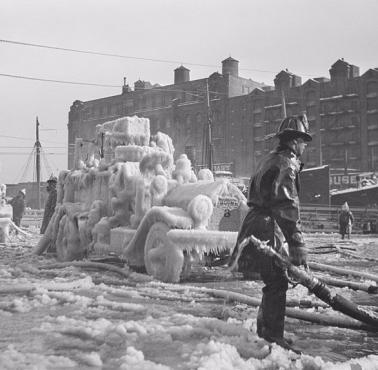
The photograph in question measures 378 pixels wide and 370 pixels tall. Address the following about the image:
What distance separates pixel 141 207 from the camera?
9.45 m

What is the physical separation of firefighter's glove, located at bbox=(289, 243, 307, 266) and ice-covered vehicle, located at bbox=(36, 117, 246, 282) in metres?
3.49

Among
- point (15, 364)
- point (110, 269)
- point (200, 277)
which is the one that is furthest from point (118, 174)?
point (15, 364)

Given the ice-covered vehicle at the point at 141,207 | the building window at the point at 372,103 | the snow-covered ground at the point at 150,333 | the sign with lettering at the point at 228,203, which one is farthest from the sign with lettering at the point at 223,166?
the snow-covered ground at the point at 150,333

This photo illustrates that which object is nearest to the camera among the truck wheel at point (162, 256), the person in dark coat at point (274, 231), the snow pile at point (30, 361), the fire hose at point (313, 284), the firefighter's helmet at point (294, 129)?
the snow pile at point (30, 361)

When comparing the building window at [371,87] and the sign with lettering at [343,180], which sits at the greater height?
the building window at [371,87]

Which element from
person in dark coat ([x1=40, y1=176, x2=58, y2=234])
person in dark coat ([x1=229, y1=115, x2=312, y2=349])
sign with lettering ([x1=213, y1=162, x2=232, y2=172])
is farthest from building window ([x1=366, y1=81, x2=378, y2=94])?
person in dark coat ([x1=229, y1=115, x2=312, y2=349])

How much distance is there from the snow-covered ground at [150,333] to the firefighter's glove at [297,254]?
717 mm

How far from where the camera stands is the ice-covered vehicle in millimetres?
8164

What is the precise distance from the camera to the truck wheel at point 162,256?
7.97 metres

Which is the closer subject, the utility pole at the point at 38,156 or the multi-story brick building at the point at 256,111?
the utility pole at the point at 38,156

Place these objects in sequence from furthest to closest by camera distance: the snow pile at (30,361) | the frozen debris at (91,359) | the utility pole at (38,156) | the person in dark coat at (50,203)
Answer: the utility pole at (38,156) → the person in dark coat at (50,203) → the frozen debris at (91,359) → the snow pile at (30,361)

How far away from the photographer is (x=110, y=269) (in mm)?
9469

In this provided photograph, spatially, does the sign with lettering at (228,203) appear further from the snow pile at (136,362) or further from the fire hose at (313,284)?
the snow pile at (136,362)

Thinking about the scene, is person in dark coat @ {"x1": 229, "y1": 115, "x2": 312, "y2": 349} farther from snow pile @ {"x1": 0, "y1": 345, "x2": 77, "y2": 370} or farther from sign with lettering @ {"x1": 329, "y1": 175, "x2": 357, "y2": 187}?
sign with lettering @ {"x1": 329, "y1": 175, "x2": 357, "y2": 187}
